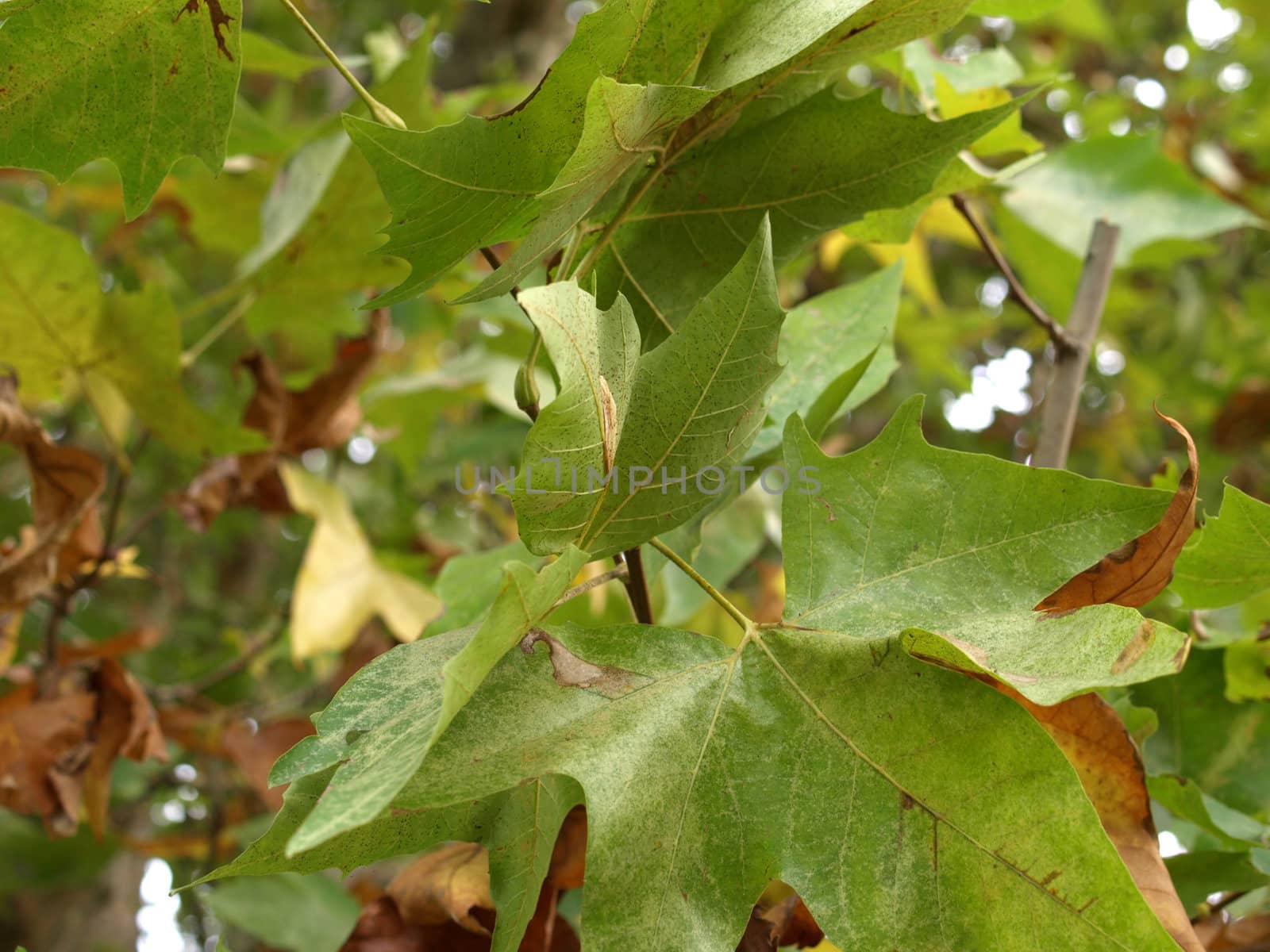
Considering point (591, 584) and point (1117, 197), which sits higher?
point (591, 584)

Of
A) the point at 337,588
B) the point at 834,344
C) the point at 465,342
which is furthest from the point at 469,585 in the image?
the point at 465,342

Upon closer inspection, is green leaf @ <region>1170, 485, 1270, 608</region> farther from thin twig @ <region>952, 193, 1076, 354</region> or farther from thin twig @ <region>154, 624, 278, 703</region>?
thin twig @ <region>154, 624, 278, 703</region>

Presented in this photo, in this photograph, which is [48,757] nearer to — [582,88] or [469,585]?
[469,585]

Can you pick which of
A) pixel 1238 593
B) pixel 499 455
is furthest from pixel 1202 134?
pixel 1238 593

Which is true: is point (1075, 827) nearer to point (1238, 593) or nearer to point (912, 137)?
point (1238, 593)

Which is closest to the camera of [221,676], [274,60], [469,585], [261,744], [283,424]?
[469,585]

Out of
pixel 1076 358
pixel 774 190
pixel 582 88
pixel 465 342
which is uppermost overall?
pixel 582 88

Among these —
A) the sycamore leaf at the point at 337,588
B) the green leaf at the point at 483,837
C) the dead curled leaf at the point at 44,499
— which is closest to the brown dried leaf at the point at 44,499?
the dead curled leaf at the point at 44,499
